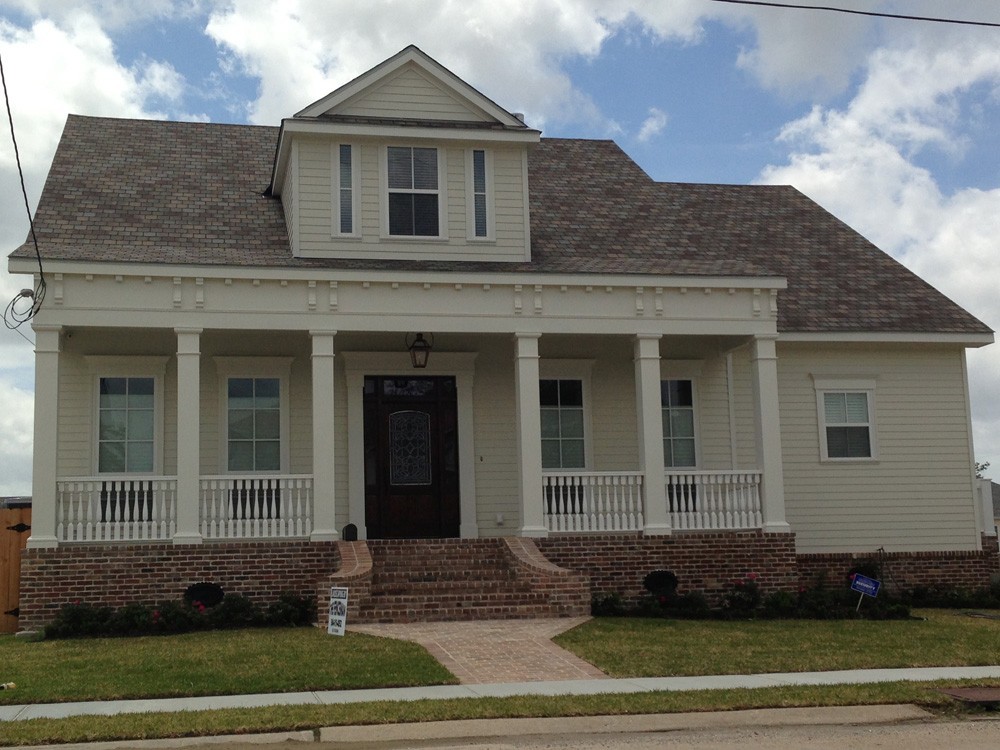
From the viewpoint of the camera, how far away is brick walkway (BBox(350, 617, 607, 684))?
448 inches

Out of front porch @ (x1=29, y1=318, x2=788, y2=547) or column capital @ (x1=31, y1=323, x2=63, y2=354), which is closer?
column capital @ (x1=31, y1=323, x2=63, y2=354)

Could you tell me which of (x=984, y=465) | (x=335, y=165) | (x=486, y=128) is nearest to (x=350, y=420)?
(x=335, y=165)

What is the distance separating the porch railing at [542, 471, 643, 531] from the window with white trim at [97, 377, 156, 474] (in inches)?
247

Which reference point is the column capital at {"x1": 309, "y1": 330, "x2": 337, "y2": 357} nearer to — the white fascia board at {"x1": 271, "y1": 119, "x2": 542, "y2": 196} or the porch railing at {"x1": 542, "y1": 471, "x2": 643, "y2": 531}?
the white fascia board at {"x1": 271, "y1": 119, "x2": 542, "y2": 196}

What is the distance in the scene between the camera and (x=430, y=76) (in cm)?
1819

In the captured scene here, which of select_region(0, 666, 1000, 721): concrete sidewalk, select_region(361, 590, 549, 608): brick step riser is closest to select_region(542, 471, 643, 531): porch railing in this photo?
select_region(361, 590, 549, 608): brick step riser

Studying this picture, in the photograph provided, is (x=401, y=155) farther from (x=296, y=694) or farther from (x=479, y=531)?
(x=296, y=694)

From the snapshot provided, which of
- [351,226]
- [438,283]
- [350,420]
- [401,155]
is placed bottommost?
[350,420]

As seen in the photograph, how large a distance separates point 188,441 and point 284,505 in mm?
1665

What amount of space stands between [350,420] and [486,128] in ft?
17.0

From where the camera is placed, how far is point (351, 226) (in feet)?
57.8

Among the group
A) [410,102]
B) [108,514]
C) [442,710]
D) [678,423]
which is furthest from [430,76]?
[442,710]

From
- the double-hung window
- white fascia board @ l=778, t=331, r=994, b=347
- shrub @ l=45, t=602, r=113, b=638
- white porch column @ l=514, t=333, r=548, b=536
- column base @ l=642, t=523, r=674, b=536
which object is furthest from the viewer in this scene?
the double-hung window

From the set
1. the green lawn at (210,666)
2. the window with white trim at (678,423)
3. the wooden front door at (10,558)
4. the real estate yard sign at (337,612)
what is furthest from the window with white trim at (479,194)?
the wooden front door at (10,558)
